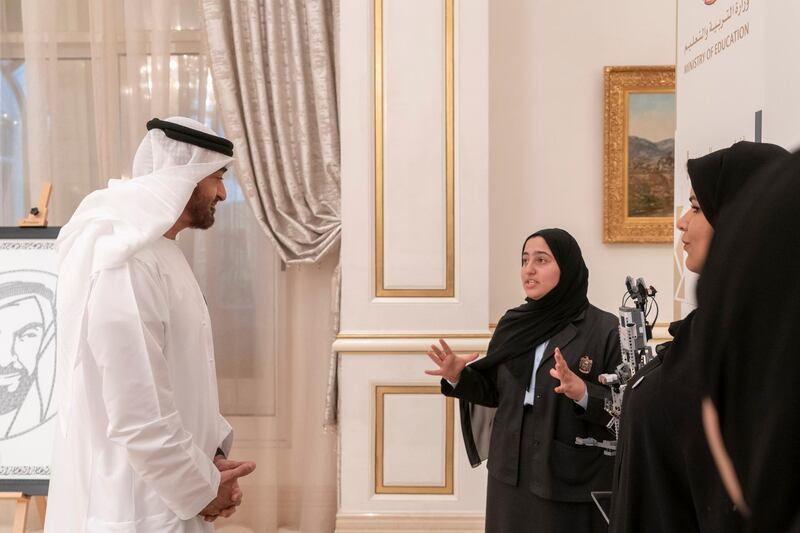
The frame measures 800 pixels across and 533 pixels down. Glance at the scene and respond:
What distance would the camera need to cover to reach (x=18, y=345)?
7.80ft

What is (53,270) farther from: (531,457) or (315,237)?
(531,457)

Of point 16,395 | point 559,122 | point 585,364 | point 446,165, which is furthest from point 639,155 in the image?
point 16,395

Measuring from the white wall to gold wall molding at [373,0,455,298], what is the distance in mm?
400

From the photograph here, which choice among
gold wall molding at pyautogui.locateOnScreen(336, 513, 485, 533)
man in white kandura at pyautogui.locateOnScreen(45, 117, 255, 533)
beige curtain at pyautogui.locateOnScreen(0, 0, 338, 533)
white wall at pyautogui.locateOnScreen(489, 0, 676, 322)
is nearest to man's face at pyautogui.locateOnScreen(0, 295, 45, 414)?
man in white kandura at pyautogui.locateOnScreen(45, 117, 255, 533)

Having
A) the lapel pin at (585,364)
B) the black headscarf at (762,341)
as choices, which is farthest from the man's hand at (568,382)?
the black headscarf at (762,341)

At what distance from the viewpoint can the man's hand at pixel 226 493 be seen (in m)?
1.75

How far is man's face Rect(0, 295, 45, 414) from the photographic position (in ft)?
7.74

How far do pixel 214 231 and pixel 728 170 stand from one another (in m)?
2.95

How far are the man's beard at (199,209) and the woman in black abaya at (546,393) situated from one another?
0.90m

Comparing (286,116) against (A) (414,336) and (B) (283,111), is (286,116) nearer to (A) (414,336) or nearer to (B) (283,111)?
(B) (283,111)

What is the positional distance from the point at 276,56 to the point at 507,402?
218cm

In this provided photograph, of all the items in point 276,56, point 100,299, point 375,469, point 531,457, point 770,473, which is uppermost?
point 276,56

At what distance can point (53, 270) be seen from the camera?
2457mm

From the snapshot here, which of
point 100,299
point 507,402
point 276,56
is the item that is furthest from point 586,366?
point 276,56
